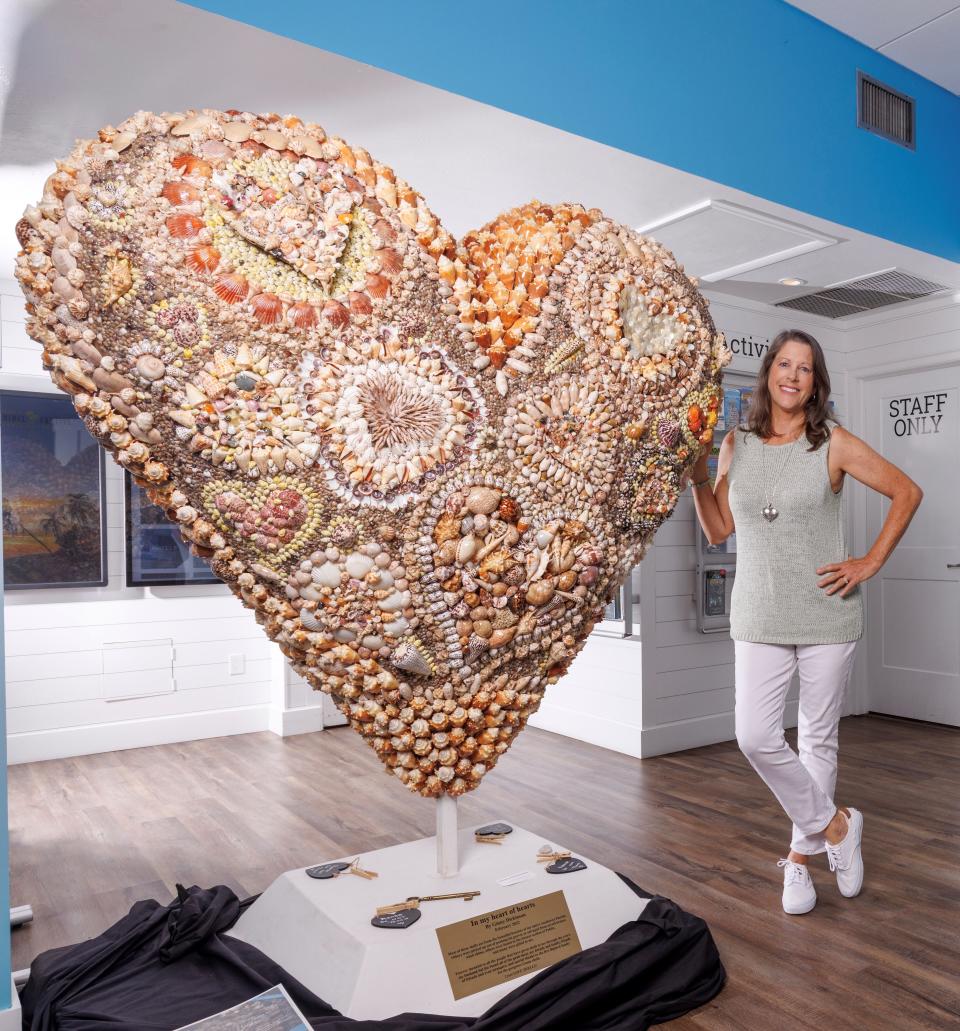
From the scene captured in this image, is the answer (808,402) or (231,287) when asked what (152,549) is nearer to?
(808,402)

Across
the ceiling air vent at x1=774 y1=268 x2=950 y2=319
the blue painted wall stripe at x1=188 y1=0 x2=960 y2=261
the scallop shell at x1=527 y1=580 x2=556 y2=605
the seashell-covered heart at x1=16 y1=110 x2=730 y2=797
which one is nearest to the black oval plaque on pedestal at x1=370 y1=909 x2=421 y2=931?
the seashell-covered heart at x1=16 y1=110 x2=730 y2=797

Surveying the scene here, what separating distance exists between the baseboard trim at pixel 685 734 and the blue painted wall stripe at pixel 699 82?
2162 mm

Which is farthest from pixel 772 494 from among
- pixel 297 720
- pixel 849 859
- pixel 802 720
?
pixel 297 720

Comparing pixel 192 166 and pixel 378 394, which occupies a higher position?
pixel 192 166

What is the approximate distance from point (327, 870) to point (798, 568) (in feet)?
4.27

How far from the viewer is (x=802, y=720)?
2289 millimetres

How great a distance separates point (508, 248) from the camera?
1.36 metres

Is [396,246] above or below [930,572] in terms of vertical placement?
above

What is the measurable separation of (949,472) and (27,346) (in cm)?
443

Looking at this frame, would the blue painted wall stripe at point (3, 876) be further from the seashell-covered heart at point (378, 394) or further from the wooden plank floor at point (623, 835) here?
the seashell-covered heart at point (378, 394)

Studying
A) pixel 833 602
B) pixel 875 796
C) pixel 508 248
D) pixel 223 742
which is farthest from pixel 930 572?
pixel 508 248

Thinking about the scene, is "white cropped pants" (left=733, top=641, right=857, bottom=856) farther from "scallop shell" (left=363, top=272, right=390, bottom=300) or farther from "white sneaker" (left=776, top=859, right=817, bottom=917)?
"scallop shell" (left=363, top=272, right=390, bottom=300)

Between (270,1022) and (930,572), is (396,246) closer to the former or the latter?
(270,1022)

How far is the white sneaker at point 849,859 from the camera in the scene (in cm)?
232
